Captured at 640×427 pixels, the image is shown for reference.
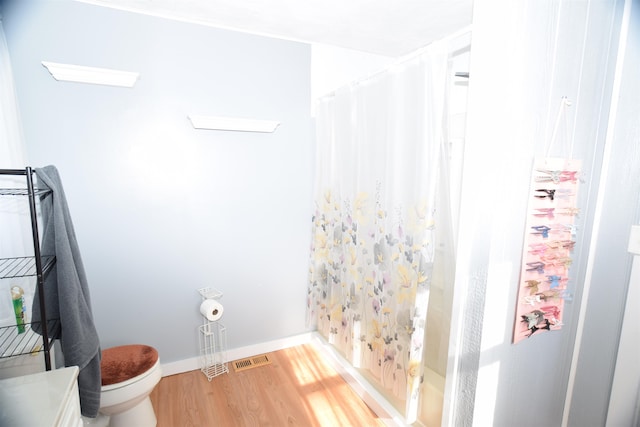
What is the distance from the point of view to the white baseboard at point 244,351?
237 cm

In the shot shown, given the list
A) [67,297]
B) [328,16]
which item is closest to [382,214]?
[328,16]

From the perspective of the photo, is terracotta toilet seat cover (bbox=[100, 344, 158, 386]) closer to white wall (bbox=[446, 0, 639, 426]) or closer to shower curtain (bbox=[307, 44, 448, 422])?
shower curtain (bbox=[307, 44, 448, 422])

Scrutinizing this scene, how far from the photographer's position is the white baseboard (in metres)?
2.37

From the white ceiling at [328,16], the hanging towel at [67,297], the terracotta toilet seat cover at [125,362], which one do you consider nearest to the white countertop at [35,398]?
the hanging towel at [67,297]

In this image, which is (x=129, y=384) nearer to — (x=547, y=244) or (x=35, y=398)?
(x=35, y=398)

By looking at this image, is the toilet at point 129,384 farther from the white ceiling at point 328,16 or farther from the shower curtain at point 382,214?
the white ceiling at point 328,16

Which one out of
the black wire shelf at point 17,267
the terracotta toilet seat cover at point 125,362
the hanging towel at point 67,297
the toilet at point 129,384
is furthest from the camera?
the terracotta toilet seat cover at point 125,362

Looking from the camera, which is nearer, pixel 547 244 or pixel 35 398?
pixel 35 398

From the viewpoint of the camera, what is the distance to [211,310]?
2.23m

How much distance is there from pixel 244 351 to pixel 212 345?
0.87ft

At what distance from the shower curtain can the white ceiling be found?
45cm

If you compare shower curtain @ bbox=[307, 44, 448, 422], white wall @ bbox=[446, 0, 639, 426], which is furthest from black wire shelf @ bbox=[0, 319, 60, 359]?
white wall @ bbox=[446, 0, 639, 426]

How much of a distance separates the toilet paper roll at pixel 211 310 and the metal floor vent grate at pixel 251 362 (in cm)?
49

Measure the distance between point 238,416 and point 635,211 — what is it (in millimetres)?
2320
